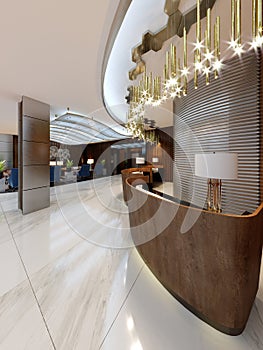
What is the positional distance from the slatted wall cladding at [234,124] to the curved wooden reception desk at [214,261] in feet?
7.30

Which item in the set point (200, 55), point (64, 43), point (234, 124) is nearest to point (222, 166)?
point (200, 55)

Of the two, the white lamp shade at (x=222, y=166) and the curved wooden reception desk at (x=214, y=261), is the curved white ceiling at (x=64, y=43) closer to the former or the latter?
the white lamp shade at (x=222, y=166)

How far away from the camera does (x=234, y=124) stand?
11.6 ft

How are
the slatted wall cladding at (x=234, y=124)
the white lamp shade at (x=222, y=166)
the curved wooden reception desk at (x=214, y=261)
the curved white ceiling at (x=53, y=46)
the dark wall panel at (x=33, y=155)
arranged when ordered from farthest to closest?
the dark wall panel at (x=33, y=155) < the slatted wall cladding at (x=234, y=124) < the white lamp shade at (x=222, y=166) < the curved white ceiling at (x=53, y=46) < the curved wooden reception desk at (x=214, y=261)

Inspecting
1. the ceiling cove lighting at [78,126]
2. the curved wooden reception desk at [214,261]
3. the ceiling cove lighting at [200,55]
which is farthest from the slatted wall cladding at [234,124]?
the ceiling cove lighting at [78,126]

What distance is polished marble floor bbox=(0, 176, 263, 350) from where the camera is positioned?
→ 1.41 meters

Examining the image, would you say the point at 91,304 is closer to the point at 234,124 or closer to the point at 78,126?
the point at 234,124

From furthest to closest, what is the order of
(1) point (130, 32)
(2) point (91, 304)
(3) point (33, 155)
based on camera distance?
(3) point (33, 155), (1) point (130, 32), (2) point (91, 304)

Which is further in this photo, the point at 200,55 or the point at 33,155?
the point at 33,155

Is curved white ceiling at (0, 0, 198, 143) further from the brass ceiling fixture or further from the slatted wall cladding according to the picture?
the slatted wall cladding

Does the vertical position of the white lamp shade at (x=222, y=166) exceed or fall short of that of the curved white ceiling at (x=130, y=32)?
it falls short

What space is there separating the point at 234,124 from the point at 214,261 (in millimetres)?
3020

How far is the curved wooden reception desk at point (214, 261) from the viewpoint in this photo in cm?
131

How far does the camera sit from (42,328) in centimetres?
151
